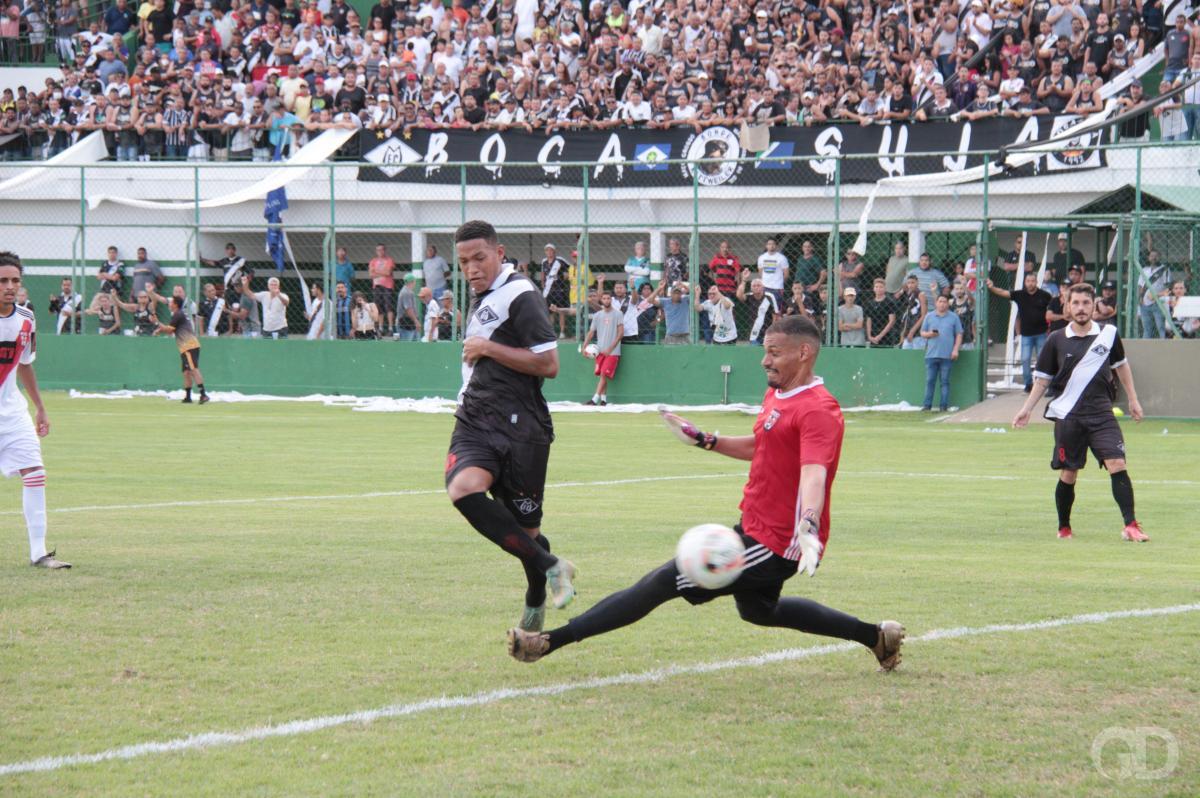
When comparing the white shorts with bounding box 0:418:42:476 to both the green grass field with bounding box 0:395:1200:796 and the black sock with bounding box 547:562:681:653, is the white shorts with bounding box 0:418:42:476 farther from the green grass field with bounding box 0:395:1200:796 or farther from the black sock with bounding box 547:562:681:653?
the black sock with bounding box 547:562:681:653

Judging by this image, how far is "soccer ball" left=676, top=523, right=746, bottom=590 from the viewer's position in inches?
241

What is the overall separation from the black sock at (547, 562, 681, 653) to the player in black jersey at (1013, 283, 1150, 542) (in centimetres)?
569

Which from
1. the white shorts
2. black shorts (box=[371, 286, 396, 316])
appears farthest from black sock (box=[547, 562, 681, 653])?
black shorts (box=[371, 286, 396, 316])

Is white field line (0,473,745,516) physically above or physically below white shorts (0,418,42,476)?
below

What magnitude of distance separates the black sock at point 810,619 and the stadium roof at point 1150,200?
19456 millimetres

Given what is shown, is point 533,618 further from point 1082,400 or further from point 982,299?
point 982,299

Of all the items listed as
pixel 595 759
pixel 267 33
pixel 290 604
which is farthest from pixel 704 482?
pixel 267 33

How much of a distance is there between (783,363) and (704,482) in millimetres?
9199

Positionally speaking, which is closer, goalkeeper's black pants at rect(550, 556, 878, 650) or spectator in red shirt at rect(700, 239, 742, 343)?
goalkeeper's black pants at rect(550, 556, 878, 650)

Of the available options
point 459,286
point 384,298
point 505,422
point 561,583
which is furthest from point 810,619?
point 384,298

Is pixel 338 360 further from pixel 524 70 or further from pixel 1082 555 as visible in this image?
pixel 1082 555

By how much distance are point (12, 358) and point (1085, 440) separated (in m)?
7.69

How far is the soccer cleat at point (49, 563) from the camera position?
948 cm

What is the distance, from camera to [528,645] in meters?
6.47
